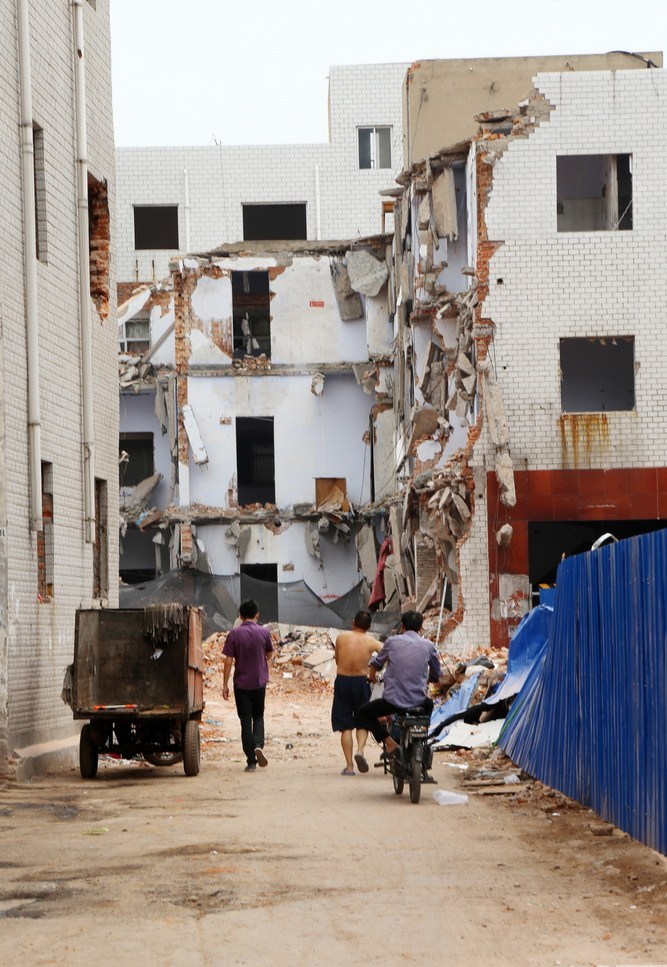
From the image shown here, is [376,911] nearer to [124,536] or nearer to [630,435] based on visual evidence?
[630,435]

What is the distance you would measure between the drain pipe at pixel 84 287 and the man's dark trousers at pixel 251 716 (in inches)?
138

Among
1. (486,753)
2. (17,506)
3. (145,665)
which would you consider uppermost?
(17,506)

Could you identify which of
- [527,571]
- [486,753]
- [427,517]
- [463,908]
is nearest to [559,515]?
[527,571]

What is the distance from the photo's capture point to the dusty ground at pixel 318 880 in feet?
21.5

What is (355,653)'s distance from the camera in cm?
1532

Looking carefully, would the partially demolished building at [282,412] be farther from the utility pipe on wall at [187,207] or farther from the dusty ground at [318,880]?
the dusty ground at [318,880]

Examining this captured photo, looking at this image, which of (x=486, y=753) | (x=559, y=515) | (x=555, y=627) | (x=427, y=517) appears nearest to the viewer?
(x=555, y=627)

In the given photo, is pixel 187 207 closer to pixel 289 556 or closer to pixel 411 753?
pixel 289 556

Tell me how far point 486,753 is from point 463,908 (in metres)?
9.30

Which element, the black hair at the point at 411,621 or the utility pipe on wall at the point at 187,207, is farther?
the utility pipe on wall at the point at 187,207

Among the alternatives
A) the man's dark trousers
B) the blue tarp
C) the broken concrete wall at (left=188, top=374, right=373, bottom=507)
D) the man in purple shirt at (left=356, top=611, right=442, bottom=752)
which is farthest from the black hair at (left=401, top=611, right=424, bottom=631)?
the broken concrete wall at (left=188, top=374, right=373, bottom=507)

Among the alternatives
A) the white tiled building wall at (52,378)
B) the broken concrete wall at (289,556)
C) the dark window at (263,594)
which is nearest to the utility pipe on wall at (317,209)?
the broken concrete wall at (289,556)

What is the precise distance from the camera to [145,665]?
15.8m

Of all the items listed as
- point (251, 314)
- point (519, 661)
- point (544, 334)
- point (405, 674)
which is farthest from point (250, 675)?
point (251, 314)
